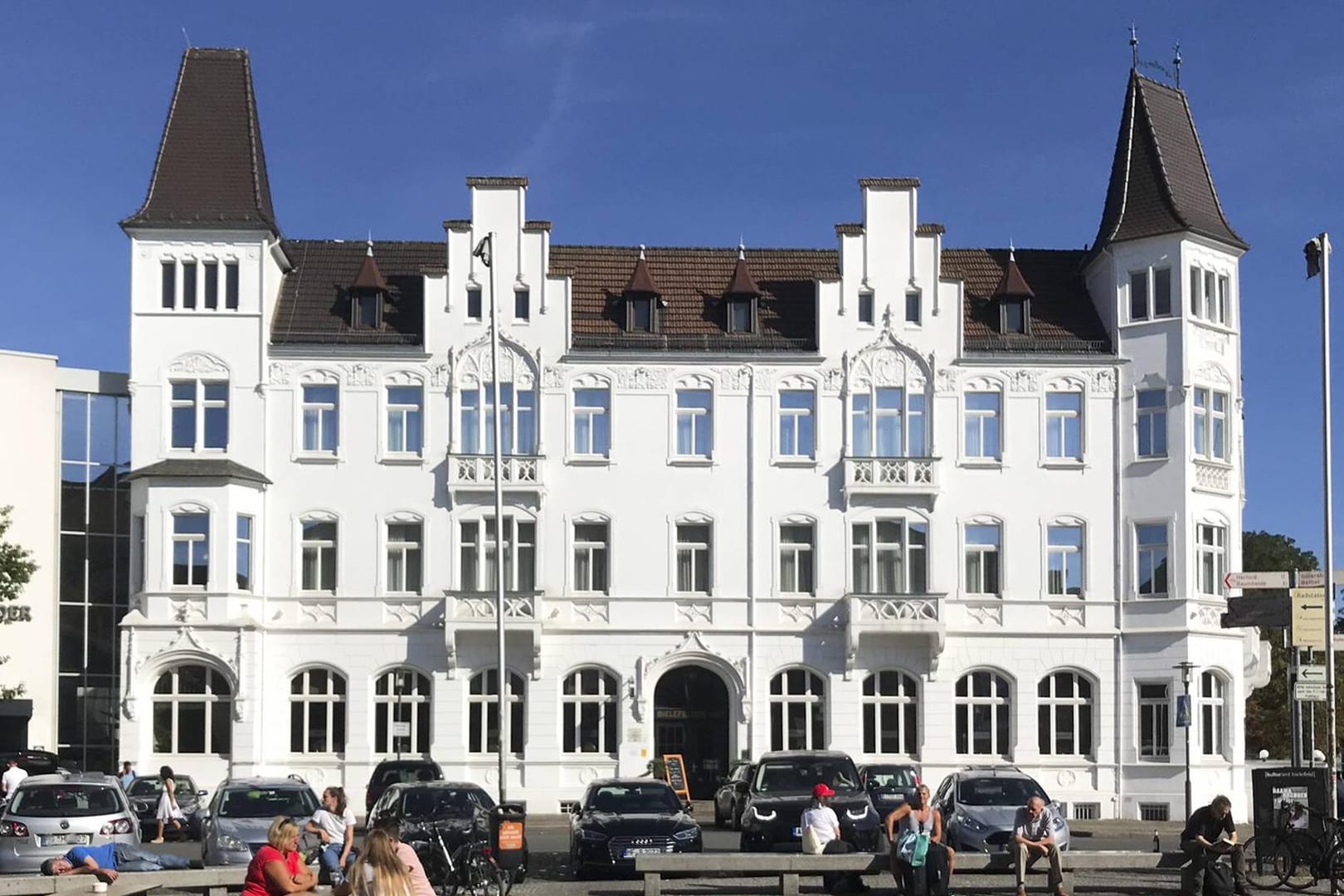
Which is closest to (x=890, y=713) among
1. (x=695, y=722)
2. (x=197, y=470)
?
(x=695, y=722)

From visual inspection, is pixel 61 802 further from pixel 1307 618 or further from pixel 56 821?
pixel 1307 618

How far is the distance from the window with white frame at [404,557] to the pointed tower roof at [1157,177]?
65.7 feet

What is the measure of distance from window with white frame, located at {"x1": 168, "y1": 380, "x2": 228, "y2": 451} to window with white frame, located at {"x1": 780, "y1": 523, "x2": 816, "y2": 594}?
48.7ft

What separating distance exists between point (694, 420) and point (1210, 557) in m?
14.1

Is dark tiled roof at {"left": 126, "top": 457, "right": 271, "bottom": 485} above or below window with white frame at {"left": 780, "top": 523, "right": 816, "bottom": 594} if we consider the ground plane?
above

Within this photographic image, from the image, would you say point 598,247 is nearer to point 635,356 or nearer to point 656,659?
point 635,356

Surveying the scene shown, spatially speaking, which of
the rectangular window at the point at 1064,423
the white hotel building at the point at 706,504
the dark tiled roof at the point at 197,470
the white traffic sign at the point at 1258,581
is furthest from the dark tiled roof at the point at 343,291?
the white traffic sign at the point at 1258,581

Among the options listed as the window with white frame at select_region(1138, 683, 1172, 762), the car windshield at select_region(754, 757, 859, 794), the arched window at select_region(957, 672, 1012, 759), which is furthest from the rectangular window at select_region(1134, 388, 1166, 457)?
the car windshield at select_region(754, 757, 859, 794)

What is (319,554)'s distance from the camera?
5194cm

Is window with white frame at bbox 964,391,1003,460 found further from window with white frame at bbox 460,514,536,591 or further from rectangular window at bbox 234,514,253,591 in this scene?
rectangular window at bbox 234,514,253,591

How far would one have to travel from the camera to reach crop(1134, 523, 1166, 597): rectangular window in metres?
51.8

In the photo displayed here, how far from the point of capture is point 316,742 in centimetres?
5159

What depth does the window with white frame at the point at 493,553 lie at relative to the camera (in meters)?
51.9

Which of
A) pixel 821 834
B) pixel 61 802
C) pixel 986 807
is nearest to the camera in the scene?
pixel 821 834
